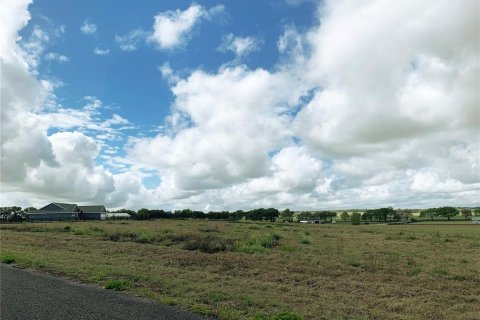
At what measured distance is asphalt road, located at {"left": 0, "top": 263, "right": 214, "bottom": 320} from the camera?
10406mm

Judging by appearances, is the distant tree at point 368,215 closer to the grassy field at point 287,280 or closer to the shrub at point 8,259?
the grassy field at point 287,280

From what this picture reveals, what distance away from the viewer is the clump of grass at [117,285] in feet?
45.8

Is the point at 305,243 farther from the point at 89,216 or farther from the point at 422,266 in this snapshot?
the point at 89,216

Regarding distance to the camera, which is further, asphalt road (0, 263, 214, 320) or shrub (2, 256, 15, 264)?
shrub (2, 256, 15, 264)

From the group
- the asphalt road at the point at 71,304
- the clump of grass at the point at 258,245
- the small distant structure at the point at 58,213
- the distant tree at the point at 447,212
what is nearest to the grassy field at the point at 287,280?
the clump of grass at the point at 258,245

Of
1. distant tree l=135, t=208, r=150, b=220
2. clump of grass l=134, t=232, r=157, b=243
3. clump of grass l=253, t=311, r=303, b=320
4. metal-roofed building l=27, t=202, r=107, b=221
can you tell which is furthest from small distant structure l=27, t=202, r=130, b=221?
clump of grass l=253, t=311, r=303, b=320

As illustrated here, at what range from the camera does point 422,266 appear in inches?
886

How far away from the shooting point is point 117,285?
14.2 m

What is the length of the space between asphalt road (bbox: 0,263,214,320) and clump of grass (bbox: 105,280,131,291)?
364 millimetres

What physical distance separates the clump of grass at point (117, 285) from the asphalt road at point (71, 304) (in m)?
0.36

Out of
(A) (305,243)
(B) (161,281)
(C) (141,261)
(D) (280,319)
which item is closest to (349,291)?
(D) (280,319)

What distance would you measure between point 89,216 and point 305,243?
394 feet

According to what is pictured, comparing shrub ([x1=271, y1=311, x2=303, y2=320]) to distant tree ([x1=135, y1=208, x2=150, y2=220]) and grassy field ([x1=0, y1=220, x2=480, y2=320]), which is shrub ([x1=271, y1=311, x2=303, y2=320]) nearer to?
grassy field ([x1=0, y1=220, x2=480, y2=320])

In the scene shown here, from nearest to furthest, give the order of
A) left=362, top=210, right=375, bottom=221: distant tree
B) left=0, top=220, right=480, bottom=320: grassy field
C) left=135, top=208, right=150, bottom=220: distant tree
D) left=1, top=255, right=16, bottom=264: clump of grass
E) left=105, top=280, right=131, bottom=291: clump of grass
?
left=0, top=220, right=480, bottom=320: grassy field → left=105, top=280, right=131, bottom=291: clump of grass → left=1, top=255, right=16, bottom=264: clump of grass → left=135, top=208, right=150, bottom=220: distant tree → left=362, top=210, right=375, bottom=221: distant tree
